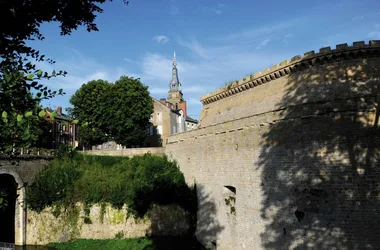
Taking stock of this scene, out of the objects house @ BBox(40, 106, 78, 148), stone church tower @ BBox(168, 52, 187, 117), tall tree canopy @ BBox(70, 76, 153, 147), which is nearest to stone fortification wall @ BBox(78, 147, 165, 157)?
tall tree canopy @ BBox(70, 76, 153, 147)

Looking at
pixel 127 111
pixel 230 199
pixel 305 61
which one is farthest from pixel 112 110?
pixel 305 61

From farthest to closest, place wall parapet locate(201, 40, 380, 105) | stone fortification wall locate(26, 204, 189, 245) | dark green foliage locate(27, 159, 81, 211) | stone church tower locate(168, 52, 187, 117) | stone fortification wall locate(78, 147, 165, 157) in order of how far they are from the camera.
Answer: stone church tower locate(168, 52, 187, 117) < stone fortification wall locate(78, 147, 165, 157) < dark green foliage locate(27, 159, 81, 211) < stone fortification wall locate(26, 204, 189, 245) < wall parapet locate(201, 40, 380, 105)

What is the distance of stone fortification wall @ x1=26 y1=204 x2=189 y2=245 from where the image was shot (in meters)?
21.7

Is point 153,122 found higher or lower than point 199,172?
higher

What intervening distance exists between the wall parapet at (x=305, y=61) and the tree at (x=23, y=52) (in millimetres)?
12906

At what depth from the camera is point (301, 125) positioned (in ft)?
→ 44.2

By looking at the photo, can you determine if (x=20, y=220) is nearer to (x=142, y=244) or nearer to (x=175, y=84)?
(x=142, y=244)

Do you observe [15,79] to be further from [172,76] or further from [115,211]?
[172,76]

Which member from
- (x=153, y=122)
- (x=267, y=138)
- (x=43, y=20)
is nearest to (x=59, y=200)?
(x=267, y=138)

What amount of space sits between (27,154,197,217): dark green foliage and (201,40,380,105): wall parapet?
25.5 ft

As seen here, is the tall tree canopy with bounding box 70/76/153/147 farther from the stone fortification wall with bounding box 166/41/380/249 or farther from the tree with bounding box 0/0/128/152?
the tree with bounding box 0/0/128/152

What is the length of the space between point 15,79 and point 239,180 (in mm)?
13551

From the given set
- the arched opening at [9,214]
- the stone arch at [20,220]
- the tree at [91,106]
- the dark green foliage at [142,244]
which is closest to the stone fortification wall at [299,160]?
the dark green foliage at [142,244]

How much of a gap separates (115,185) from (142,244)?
4460 millimetres
